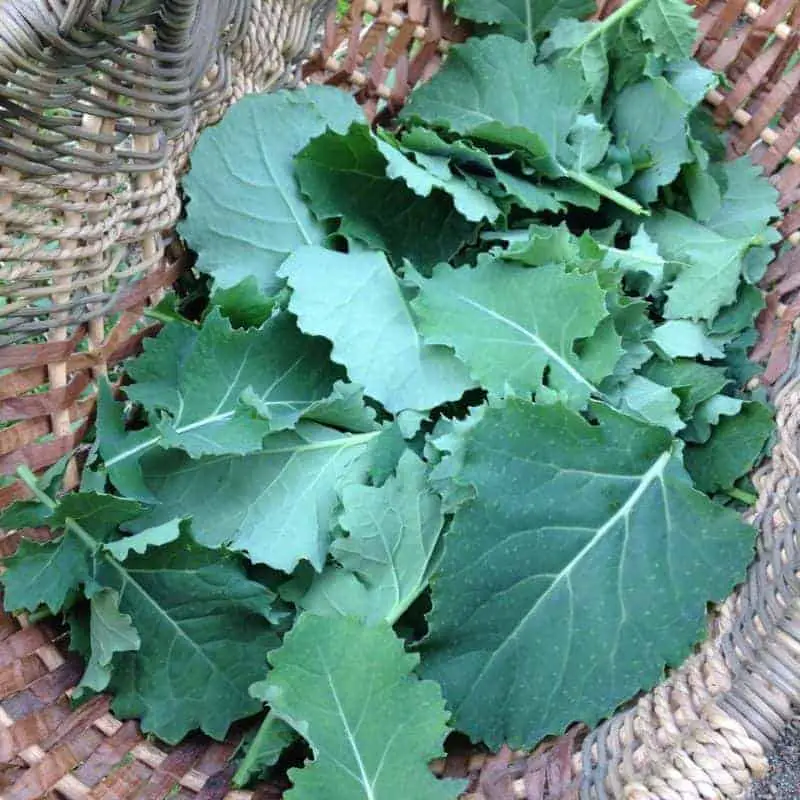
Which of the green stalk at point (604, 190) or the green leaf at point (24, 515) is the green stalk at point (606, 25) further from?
the green leaf at point (24, 515)

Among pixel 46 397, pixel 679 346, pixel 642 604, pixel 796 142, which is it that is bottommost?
pixel 46 397

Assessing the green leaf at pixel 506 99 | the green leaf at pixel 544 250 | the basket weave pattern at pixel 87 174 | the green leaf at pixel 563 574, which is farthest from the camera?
the green leaf at pixel 506 99

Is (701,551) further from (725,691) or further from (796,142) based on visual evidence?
(796,142)

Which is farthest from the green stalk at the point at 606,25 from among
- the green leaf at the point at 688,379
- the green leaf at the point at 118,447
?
the green leaf at the point at 118,447

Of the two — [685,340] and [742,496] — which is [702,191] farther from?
[742,496]

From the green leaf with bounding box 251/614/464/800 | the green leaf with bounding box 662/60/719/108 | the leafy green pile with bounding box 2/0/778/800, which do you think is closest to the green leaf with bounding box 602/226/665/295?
the leafy green pile with bounding box 2/0/778/800

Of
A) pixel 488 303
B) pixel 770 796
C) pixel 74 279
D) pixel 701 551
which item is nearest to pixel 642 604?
pixel 701 551
